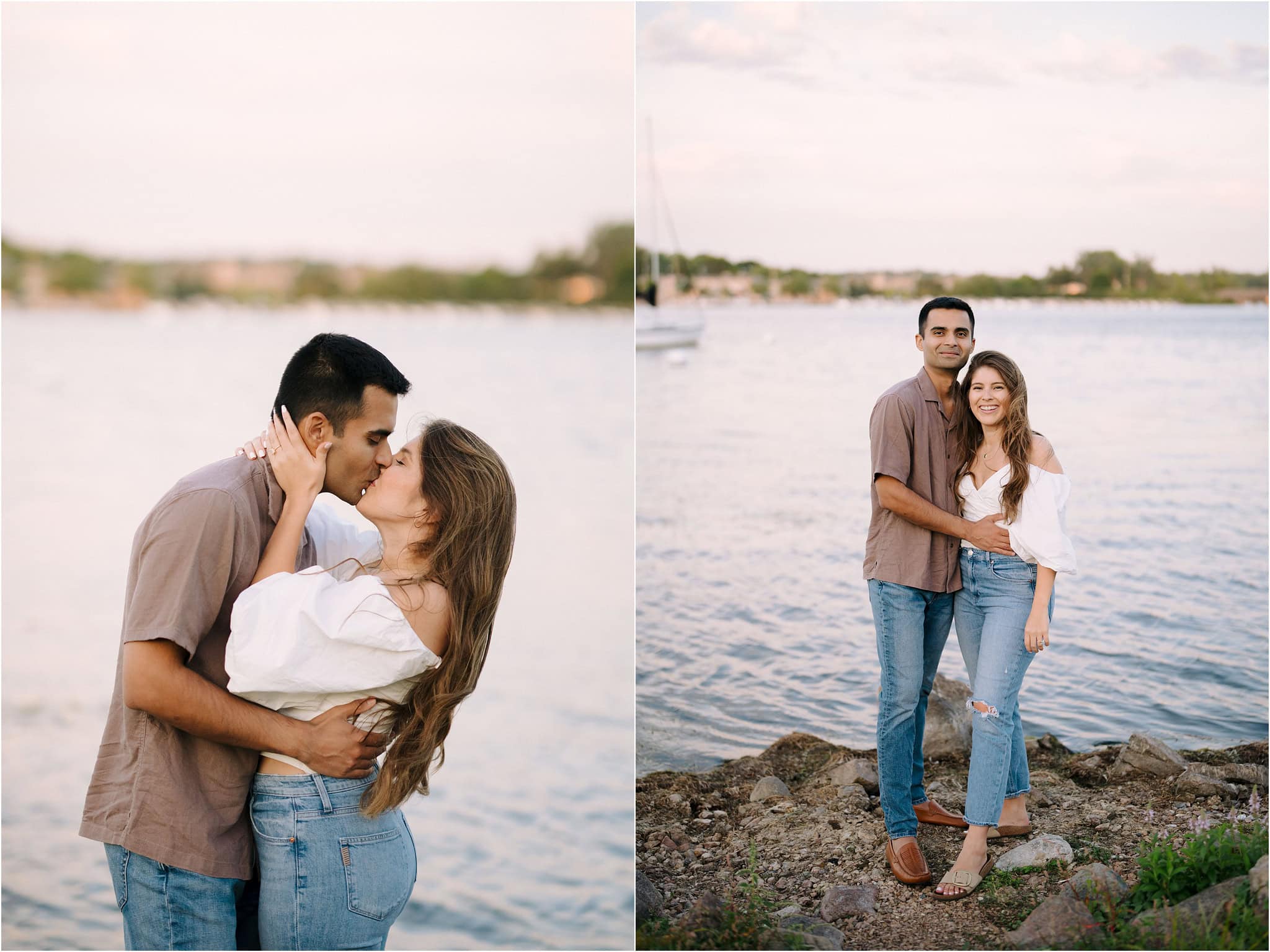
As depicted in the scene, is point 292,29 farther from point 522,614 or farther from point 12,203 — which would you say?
point 522,614

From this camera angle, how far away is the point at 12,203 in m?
30.9

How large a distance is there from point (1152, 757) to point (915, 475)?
1368 millimetres

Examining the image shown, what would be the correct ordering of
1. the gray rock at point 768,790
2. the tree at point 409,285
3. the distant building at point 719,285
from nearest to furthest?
the gray rock at point 768,790 < the distant building at point 719,285 < the tree at point 409,285

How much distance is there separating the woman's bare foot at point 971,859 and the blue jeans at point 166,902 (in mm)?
1817

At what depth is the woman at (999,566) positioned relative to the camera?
295 centimetres

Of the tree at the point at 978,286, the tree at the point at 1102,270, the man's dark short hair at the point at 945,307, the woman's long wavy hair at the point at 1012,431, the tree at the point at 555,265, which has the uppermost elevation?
the tree at the point at 555,265

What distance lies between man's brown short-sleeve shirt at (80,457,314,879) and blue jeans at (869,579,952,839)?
165 cm

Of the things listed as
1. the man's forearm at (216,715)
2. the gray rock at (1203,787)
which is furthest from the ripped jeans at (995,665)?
the man's forearm at (216,715)

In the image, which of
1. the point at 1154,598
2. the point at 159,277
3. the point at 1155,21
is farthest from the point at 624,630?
the point at 159,277

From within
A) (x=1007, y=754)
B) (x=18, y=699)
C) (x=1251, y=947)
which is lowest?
(x=18, y=699)

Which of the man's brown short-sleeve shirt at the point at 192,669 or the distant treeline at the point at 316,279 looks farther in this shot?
the distant treeline at the point at 316,279

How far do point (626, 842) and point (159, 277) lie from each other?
2653 centimetres

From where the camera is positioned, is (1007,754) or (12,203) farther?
(12,203)

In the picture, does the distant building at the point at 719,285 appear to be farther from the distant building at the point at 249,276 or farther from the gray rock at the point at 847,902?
the distant building at the point at 249,276
